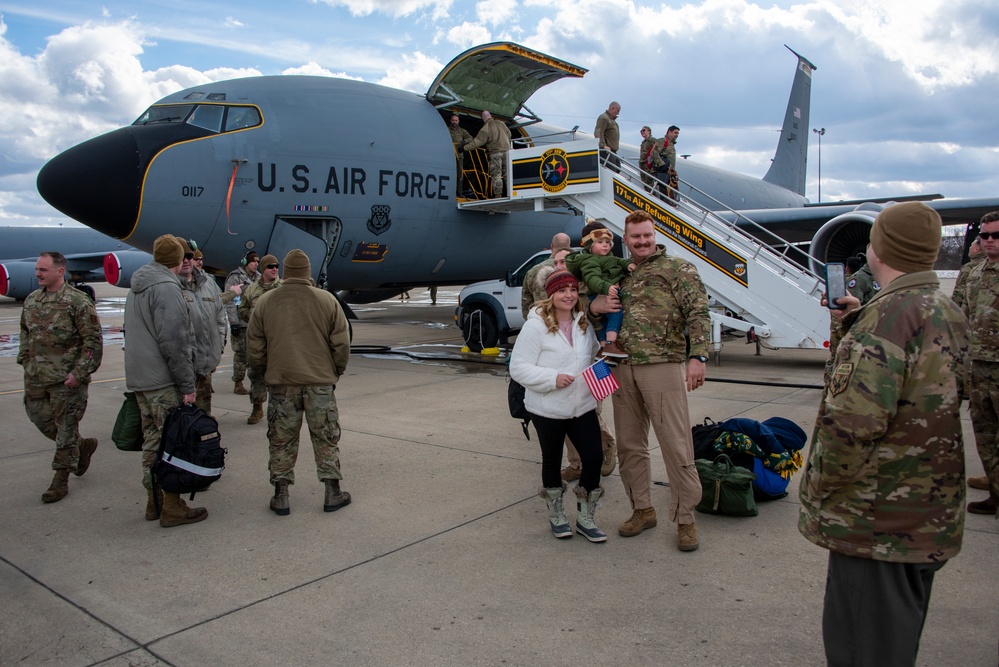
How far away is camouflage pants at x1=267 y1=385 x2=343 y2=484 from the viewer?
4.80 metres

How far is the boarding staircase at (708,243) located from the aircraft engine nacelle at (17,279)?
841 inches

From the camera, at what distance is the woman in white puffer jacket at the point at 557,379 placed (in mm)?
4000

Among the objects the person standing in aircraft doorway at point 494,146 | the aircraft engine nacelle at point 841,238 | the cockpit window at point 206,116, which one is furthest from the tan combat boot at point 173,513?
the aircraft engine nacelle at point 841,238

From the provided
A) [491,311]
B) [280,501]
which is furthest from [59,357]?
[491,311]

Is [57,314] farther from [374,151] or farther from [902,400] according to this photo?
[374,151]

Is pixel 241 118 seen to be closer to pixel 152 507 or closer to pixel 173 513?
pixel 152 507

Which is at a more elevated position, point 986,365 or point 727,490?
point 986,365

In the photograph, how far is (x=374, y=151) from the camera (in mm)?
11516

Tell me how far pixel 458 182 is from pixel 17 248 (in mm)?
29131

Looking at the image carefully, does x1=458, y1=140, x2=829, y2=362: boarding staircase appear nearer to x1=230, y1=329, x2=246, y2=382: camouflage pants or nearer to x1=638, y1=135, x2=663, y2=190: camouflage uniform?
x1=638, y1=135, x2=663, y2=190: camouflage uniform

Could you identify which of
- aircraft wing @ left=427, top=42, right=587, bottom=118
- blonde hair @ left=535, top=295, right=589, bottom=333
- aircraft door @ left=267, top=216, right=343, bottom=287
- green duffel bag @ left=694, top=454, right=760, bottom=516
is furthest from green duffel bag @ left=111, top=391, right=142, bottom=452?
aircraft wing @ left=427, top=42, right=587, bottom=118

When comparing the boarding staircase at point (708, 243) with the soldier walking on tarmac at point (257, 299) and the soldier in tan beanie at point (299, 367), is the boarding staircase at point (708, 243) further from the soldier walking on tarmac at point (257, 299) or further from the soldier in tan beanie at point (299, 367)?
the soldier in tan beanie at point (299, 367)

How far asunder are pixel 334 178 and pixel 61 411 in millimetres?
6632

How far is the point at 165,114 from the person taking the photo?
1047 cm
